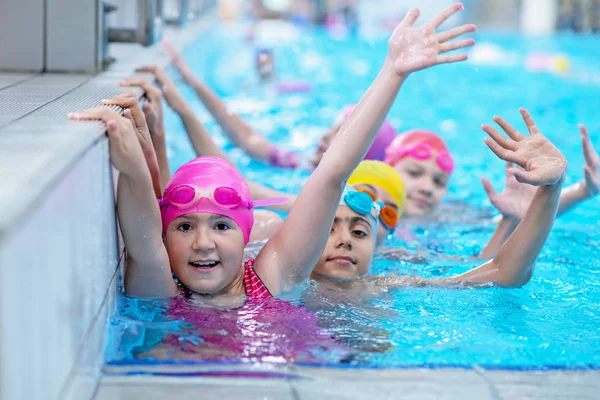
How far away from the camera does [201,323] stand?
2688 mm

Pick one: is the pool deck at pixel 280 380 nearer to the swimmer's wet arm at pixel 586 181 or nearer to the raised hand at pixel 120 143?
the raised hand at pixel 120 143

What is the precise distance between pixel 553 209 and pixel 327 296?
921 millimetres

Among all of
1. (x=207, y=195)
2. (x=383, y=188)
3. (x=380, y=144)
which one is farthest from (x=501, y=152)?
(x=380, y=144)

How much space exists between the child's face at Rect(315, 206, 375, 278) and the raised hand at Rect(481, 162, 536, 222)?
0.60 metres

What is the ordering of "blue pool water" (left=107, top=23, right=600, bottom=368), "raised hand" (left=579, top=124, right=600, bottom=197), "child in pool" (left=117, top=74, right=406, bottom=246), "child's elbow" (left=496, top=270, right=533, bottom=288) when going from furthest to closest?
"child in pool" (left=117, top=74, right=406, bottom=246), "raised hand" (left=579, top=124, right=600, bottom=197), "child's elbow" (left=496, top=270, right=533, bottom=288), "blue pool water" (left=107, top=23, right=600, bottom=368)

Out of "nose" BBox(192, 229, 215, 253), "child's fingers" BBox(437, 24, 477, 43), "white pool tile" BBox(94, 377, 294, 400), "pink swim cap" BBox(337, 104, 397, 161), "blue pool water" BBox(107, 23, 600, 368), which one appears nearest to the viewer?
"white pool tile" BBox(94, 377, 294, 400)

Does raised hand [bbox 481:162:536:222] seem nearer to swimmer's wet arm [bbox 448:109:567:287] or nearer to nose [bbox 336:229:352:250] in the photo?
swimmer's wet arm [bbox 448:109:567:287]

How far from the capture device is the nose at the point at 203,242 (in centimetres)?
264

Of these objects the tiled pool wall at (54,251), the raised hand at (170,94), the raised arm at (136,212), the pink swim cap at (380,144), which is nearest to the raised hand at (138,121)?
the tiled pool wall at (54,251)

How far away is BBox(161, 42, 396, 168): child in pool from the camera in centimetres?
493

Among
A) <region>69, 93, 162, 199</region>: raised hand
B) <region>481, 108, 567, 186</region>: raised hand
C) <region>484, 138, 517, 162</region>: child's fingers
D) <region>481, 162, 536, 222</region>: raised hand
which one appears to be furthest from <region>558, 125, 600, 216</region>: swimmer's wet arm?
<region>69, 93, 162, 199</region>: raised hand

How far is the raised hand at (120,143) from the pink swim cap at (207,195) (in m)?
0.39

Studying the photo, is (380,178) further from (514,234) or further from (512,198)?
(514,234)

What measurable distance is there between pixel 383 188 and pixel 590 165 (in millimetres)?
992
